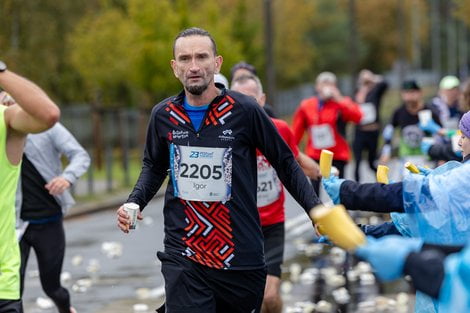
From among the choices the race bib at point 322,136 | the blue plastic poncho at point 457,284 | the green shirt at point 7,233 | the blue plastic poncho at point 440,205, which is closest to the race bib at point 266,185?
the green shirt at point 7,233

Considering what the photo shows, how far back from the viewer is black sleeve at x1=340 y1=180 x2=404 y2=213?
5152 mm

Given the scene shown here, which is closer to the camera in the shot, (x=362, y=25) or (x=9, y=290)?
(x=9, y=290)

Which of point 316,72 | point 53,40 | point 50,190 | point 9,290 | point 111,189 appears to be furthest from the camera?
point 316,72

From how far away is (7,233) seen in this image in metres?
6.29

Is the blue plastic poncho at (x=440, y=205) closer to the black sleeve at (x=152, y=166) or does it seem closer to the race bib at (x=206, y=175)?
the race bib at (x=206, y=175)

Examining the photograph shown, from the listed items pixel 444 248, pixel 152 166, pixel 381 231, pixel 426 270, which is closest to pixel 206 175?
pixel 152 166

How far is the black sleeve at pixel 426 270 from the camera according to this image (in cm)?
427

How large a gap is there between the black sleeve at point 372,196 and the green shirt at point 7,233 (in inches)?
73.9

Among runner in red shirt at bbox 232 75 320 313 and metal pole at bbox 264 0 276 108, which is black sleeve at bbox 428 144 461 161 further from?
metal pole at bbox 264 0 276 108

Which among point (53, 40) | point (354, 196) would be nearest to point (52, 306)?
point (354, 196)

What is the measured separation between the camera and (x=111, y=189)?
84.2ft

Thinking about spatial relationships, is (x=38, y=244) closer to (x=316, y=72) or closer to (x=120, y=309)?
(x=120, y=309)

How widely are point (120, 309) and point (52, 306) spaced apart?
72 cm

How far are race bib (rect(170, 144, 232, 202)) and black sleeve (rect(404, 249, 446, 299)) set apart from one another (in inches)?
84.4
